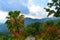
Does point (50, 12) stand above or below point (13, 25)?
above

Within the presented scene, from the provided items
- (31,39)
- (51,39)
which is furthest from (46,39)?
(31,39)

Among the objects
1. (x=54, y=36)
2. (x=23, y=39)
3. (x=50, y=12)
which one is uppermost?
(x=50, y=12)

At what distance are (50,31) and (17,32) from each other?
13436mm

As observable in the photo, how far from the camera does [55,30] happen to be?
48.1 metres

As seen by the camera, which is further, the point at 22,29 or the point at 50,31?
the point at 22,29

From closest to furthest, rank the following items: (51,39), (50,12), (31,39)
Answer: (50,12) → (51,39) → (31,39)

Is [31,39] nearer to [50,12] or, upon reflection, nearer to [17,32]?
[17,32]

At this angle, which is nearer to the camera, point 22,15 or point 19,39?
point 19,39

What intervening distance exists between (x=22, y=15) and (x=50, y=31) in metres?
16.2

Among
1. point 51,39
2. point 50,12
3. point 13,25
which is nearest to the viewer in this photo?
point 50,12

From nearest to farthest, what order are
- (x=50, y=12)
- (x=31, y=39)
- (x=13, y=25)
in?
(x=50, y=12), (x=31, y=39), (x=13, y=25)

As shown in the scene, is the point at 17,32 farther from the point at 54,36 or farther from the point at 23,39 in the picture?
the point at 54,36

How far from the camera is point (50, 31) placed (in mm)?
49219

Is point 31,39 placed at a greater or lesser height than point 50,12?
lesser
